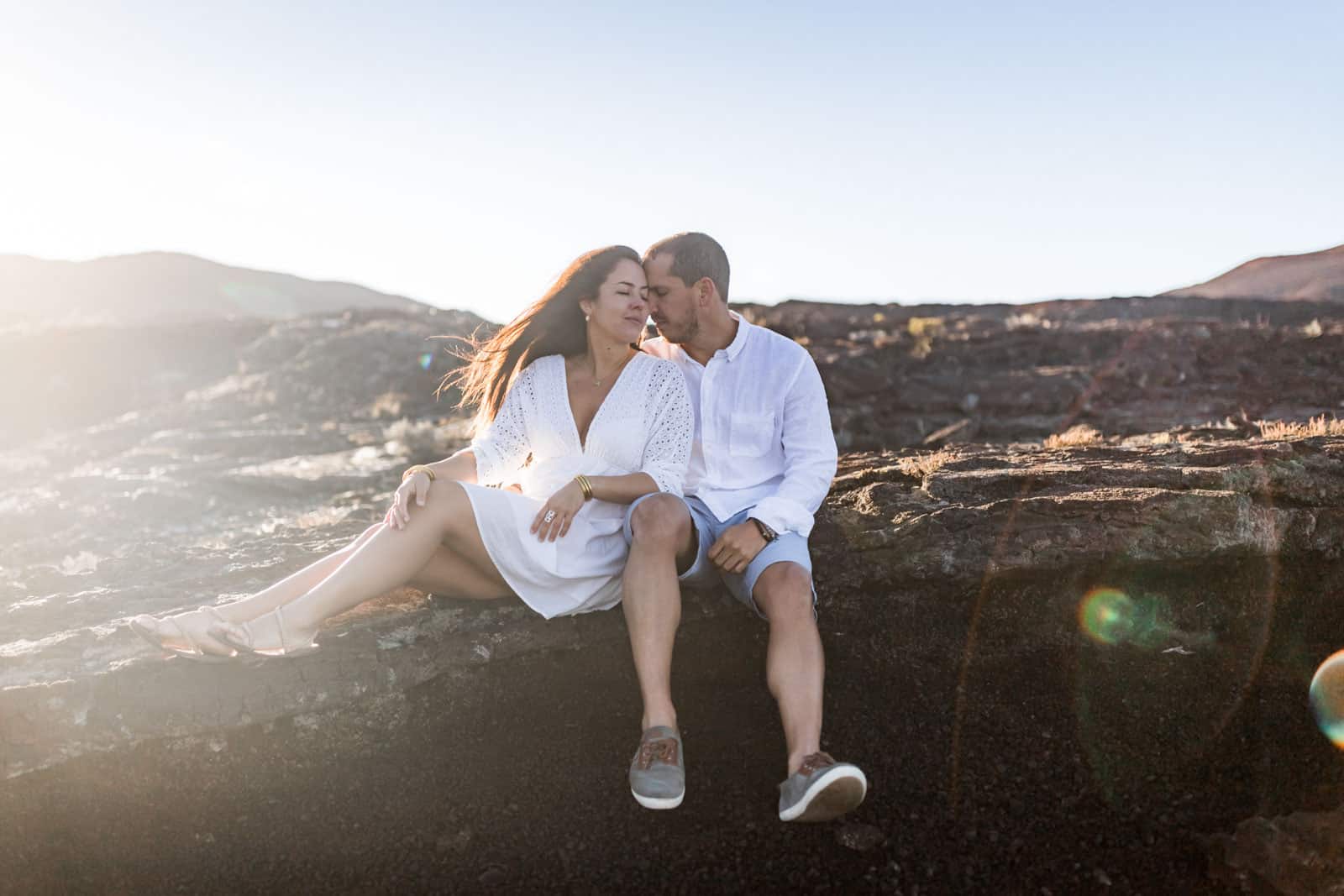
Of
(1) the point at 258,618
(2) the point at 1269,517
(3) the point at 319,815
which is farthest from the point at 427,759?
(2) the point at 1269,517

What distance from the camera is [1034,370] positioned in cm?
1320

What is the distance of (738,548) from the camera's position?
344 cm

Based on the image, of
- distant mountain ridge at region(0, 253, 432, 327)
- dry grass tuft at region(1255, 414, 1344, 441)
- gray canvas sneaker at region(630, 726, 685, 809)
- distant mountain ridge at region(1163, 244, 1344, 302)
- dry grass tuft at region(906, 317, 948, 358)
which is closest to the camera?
gray canvas sneaker at region(630, 726, 685, 809)

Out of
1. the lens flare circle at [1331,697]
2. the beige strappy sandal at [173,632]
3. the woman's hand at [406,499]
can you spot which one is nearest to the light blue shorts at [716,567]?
the woman's hand at [406,499]

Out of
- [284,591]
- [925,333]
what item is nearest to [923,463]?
[284,591]

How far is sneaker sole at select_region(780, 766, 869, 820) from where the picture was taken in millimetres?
2793

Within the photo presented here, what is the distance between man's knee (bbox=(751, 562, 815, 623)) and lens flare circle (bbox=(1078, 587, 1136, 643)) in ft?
4.45

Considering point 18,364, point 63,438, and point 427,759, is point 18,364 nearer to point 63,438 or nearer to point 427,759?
point 63,438

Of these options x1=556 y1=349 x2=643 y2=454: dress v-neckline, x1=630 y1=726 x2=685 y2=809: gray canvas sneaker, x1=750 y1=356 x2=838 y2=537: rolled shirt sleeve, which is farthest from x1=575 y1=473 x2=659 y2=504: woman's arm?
x1=630 y1=726 x2=685 y2=809: gray canvas sneaker

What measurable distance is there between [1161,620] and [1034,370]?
388 inches

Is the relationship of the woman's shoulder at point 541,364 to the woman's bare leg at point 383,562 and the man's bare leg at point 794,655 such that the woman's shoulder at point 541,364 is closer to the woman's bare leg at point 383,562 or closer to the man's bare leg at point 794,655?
the woman's bare leg at point 383,562

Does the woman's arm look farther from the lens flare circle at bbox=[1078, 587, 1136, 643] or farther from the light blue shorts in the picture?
the lens flare circle at bbox=[1078, 587, 1136, 643]

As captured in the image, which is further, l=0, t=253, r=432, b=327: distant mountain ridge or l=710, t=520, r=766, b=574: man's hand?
l=0, t=253, r=432, b=327: distant mountain ridge

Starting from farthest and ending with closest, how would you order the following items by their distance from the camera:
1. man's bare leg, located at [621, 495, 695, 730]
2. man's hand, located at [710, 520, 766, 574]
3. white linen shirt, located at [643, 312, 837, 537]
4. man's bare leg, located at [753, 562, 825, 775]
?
1. white linen shirt, located at [643, 312, 837, 537]
2. man's hand, located at [710, 520, 766, 574]
3. man's bare leg, located at [621, 495, 695, 730]
4. man's bare leg, located at [753, 562, 825, 775]
